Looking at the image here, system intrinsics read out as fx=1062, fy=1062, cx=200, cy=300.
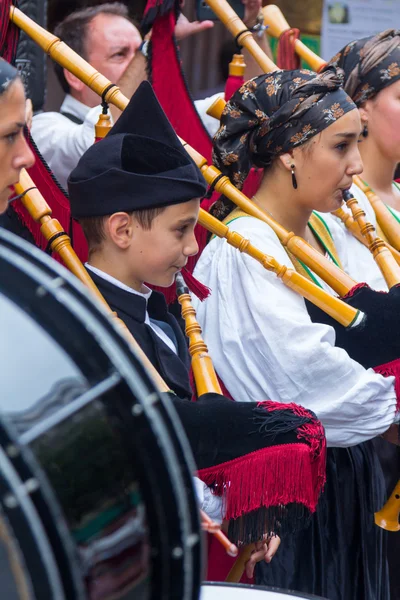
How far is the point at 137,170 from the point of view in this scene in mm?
2291

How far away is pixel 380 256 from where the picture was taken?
9.99 ft

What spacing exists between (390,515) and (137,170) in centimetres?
125

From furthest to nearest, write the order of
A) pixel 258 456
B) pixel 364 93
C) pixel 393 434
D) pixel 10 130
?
pixel 364 93 → pixel 393 434 → pixel 258 456 → pixel 10 130

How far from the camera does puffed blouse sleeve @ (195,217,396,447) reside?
2.62m

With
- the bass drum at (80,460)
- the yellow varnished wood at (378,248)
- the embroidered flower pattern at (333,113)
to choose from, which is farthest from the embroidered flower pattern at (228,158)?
the bass drum at (80,460)

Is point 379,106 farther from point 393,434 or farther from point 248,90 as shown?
point 393,434

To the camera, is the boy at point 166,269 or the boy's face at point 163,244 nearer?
the boy at point 166,269

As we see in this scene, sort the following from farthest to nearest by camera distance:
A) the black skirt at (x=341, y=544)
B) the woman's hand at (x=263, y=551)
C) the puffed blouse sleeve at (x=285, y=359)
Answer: the black skirt at (x=341, y=544)
the puffed blouse sleeve at (x=285, y=359)
the woman's hand at (x=263, y=551)

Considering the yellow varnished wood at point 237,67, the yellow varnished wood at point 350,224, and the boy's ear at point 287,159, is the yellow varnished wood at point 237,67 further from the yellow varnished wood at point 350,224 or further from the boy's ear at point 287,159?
the boy's ear at point 287,159

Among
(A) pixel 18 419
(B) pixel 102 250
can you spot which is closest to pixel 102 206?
(B) pixel 102 250

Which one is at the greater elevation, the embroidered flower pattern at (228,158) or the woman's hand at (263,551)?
the embroidered flower pattern at (228,158)

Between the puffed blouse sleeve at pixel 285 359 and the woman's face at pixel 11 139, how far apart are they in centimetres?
88

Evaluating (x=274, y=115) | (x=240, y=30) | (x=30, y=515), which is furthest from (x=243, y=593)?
(x=240, y=30)

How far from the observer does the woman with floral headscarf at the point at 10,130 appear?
1769mm
